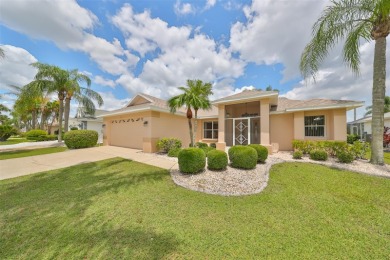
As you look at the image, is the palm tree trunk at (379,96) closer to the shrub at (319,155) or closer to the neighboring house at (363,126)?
the shrub at (319,155)

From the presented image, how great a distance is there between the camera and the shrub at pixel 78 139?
1541 centimetres

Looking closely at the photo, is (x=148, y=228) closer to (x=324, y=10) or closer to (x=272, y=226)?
(x=272, y=226)

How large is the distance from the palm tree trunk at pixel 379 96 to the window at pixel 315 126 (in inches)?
139

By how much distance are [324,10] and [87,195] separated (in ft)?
47.6

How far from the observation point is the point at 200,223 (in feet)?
13.8

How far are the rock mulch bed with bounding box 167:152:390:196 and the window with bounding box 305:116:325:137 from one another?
3.78m

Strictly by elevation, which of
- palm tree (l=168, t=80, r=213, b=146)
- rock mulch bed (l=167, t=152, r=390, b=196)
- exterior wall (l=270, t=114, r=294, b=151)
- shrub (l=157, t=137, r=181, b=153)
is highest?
palm tree (l=168, t=80, r=213, b=146)

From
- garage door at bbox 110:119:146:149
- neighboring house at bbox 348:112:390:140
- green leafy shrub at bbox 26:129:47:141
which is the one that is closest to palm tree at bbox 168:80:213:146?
garage door at bbox 110:119:146:149

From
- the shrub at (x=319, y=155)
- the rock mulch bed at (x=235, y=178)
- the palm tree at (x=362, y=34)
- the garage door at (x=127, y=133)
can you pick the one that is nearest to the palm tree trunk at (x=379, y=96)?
the palm tree at (x=362, y=34)

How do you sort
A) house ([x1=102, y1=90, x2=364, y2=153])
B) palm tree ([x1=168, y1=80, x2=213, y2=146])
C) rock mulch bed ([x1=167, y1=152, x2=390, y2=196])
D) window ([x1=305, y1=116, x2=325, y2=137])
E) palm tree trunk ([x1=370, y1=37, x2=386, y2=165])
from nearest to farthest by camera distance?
rock mulch bed ([x1=167, y1=152, x2=390, y2=196]), palm tree trunk ([x1=370, y1=37, x2=386, y2=165]), palm tree ([x1=168, y1=80, x2=213, y2=146]), house ([x1=102, y1=90, x2=364, y2=153]), window ([x1=305, y1=116, x2=325, y2=137])

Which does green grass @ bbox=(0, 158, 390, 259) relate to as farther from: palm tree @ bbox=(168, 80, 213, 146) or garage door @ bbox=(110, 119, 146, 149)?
garage door @ bbox=(110, 119, 146, 149)

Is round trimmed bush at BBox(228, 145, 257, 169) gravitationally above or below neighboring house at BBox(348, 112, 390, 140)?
below

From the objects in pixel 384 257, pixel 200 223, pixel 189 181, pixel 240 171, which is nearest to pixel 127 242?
pixel 200 223

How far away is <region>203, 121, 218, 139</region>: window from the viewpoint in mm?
18297
